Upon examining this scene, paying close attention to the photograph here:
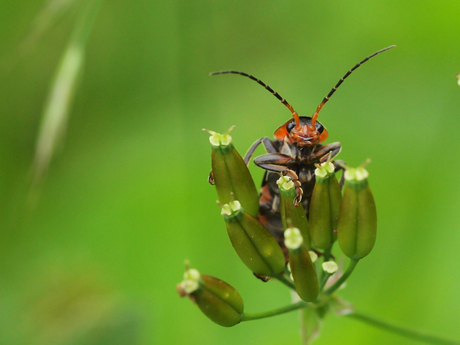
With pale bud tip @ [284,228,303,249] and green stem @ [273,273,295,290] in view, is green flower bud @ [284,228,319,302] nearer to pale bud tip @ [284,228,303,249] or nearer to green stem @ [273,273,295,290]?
pale bud tip @ [284,228,303,249]

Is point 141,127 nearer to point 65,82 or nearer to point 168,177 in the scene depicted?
point 168,177

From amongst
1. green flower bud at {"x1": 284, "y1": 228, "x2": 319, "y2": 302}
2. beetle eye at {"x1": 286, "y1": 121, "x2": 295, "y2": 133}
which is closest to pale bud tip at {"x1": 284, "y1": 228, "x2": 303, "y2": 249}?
green flower bud at {"x1": 284, "y1": 228, "x2": 319, "y2": 302}

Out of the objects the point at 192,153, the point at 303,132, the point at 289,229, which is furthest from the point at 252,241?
the point at 192,153

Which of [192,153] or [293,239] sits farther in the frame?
[192,153]

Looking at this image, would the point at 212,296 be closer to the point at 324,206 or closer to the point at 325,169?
the point at 324,206

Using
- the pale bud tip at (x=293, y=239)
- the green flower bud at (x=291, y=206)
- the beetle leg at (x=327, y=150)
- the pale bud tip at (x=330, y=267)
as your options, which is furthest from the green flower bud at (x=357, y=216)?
the beetle leg at (x=327, y=150)
